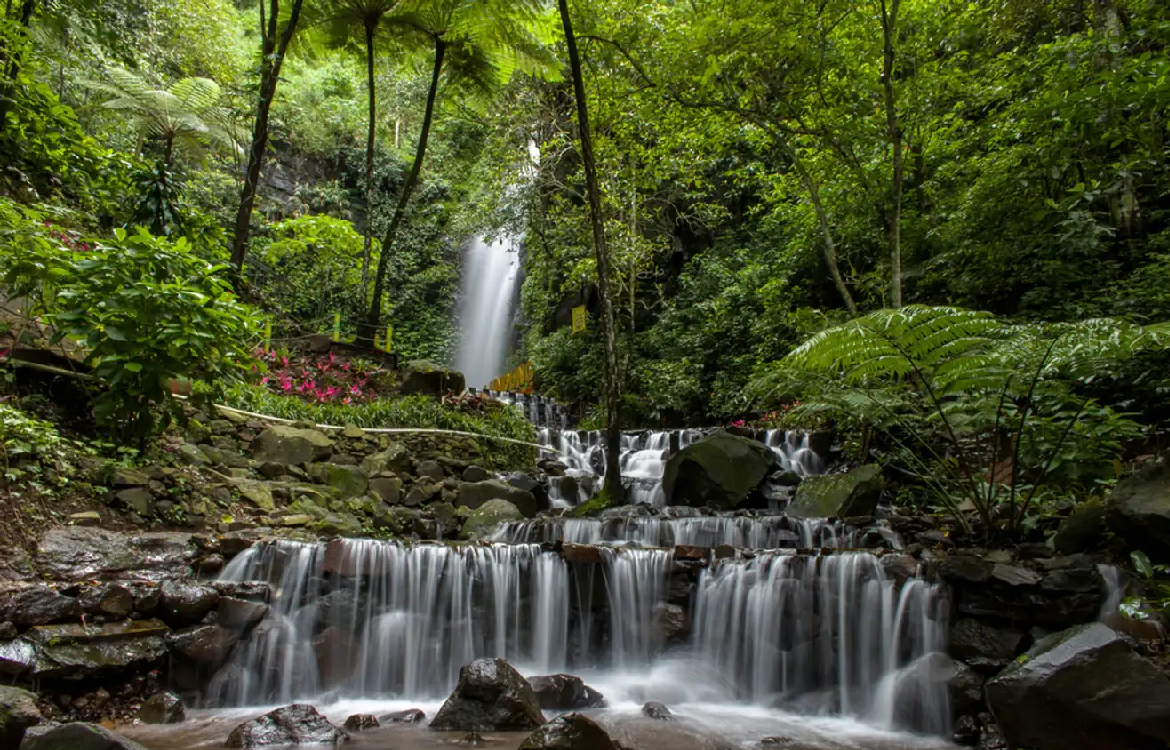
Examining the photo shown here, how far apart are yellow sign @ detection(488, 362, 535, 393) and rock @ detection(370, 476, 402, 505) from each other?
10747mm

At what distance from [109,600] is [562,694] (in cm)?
305

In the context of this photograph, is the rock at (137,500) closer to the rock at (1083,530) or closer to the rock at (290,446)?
the rock at (290,446)

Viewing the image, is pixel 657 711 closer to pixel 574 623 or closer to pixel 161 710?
pixel 574 623

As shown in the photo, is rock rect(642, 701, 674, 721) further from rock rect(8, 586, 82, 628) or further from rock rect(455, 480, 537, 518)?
rock rect(455, 480, 537, 518)

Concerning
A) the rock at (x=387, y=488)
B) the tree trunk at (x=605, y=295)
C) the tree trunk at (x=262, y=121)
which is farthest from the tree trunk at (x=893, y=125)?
the tree trunk at (x=262, y=121)

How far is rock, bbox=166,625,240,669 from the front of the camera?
4.37 m

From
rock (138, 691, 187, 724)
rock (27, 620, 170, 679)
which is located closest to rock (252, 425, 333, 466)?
rock (27, 620, 170, 679)

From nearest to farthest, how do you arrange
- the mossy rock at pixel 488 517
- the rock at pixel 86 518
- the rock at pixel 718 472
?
the rock at pixel 86 518 < the mossy rock at pixel 488 517 < the rock at pixel 718 472

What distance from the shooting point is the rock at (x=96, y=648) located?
12.6 feet

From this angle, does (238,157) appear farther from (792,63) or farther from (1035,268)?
(1035,268)

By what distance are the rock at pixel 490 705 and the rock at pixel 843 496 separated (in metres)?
4.22

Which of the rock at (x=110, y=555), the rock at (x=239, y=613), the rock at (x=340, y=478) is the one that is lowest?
the rock at (x=239, y=613)

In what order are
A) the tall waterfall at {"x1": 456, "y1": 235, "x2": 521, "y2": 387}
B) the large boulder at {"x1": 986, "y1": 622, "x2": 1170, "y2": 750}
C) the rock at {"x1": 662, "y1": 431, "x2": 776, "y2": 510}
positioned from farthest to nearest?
the tall waterfall at {"x1": 456, "y1": 235, "x2": 521, "y2": 387} → the rock at {"x1": 662, "y1": 431, "x2": 776, "y2": 510} → the large boulder at {"x1": 986, "y1": 622, "x2": 1170, "y2": 750}

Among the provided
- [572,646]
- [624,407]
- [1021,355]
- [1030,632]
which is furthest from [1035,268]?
[624,407]
